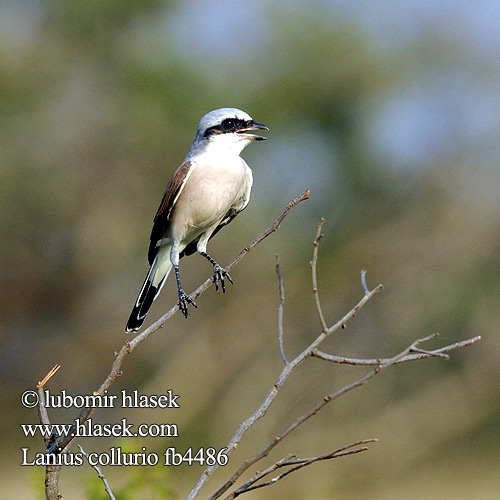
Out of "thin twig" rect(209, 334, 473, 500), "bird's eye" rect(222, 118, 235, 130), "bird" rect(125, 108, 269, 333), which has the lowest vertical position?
"thin twig" rect(209, 334, 473, 500)

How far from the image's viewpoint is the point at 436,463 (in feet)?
32.4

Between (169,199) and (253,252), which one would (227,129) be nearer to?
(169,199)

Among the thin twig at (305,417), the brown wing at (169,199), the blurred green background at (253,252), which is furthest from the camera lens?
the blurred green background at (253,252)

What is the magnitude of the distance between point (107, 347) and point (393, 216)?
431 cm

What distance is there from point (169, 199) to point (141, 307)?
21.2 inches

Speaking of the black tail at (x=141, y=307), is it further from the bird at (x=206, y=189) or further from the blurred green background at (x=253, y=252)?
the blurred green background at (x=253, y=252)

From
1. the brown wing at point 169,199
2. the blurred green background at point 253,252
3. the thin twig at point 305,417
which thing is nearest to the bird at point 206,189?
the brown wing at point 169,199

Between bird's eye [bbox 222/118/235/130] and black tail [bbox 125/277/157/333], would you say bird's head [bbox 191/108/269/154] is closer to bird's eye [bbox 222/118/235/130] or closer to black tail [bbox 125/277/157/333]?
bird's eye [bbox 222/118/235/130]

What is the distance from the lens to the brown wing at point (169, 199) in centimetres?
341

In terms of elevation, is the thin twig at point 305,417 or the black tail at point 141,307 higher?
the black tail at point 141,307

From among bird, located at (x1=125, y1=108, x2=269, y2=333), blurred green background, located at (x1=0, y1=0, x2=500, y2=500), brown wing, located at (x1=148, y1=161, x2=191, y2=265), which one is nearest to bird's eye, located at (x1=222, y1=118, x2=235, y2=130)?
bird, located at (x1=125, y1=108, x2=269, y2=333)

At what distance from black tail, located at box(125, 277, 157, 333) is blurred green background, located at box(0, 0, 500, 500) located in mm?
4872

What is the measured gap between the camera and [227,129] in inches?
131

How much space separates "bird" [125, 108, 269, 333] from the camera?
10.9ft
